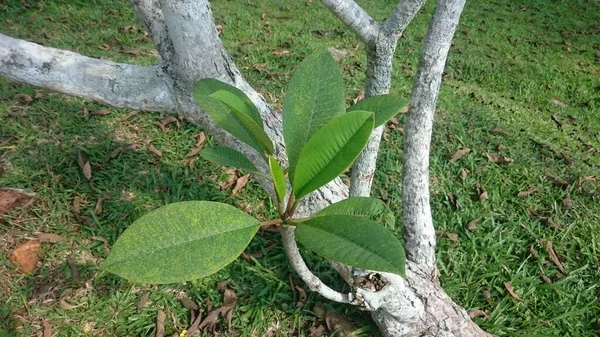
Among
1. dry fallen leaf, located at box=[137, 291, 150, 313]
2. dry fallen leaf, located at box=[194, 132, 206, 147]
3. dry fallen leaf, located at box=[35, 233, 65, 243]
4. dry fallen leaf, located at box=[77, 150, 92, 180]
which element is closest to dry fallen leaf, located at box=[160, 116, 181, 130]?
dry fallen leaf, located at box=[194, 132, 206, 147]

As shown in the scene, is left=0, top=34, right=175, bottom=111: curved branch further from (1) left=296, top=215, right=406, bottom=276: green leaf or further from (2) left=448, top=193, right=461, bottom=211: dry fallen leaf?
(2) left=448, top=193, right=461, bottom=211: dry fallen leaf

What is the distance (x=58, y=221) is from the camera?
7.06 feet

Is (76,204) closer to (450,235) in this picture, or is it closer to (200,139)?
(200,139)

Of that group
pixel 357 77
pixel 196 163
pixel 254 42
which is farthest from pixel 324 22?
pixel 196 163

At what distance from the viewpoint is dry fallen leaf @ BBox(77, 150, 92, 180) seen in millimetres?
2385

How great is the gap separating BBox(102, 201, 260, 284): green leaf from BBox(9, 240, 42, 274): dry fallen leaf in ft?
4.97

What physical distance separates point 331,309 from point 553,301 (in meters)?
0.98

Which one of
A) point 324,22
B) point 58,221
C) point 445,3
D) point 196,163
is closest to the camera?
point 445,3

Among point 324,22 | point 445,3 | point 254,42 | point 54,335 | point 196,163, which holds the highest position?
point 445,3

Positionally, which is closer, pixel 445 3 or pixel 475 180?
pixel 445 3

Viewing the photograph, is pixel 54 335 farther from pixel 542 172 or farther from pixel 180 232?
pixel 542 172

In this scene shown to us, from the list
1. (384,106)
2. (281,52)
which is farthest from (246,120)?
(281,52)

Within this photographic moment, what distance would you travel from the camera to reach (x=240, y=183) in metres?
2.45

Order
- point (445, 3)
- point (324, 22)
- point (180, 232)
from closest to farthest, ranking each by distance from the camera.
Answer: point (180, 232) < point (445, 3) < point (324, 22)
